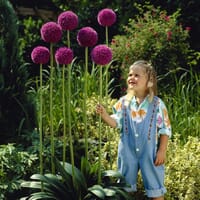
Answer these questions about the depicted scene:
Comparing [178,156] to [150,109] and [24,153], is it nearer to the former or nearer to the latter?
[150,109]

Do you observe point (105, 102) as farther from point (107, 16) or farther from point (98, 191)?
point (98, 191)

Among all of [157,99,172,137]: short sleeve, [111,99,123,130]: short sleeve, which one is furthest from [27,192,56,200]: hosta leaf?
[157,99,172,137]: short sleeve

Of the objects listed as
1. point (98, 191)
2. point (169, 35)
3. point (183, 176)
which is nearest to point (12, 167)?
point (98, 191)

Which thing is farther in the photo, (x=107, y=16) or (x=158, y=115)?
(x=158, y=115)

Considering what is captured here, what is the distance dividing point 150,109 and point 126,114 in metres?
0.19

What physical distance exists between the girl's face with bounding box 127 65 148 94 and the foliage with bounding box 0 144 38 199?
914 millimetres

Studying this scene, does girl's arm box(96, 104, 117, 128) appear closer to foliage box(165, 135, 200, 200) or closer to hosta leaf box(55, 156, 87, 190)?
hosta leaf box(55, 156, 87, 190)

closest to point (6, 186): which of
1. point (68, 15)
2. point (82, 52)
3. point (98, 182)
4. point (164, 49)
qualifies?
point (98, 182)

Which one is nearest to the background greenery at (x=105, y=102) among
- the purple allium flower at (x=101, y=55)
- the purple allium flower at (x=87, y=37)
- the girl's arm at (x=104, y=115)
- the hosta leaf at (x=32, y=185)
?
the girl's arm at (x=104, y=115)

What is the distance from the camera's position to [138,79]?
4.25 meters

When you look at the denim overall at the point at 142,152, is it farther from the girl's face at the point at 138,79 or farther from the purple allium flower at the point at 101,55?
the purple allium flower at the point at 101,55

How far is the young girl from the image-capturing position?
4.22 m

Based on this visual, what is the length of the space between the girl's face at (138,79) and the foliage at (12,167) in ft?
3.00

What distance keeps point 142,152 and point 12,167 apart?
3.17 feet
